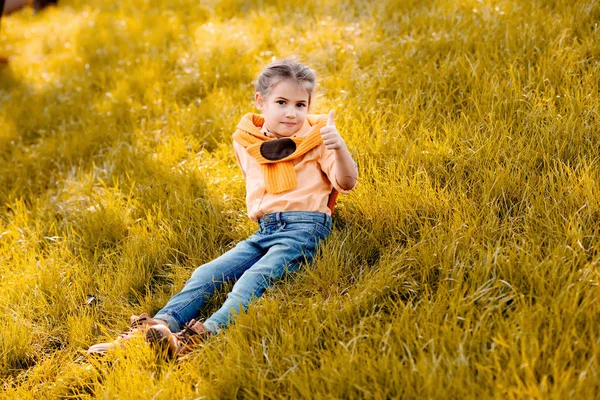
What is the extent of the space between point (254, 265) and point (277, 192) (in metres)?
0.44

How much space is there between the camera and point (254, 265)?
9.70ft

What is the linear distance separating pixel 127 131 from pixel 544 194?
3.39m

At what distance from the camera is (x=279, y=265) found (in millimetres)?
2926

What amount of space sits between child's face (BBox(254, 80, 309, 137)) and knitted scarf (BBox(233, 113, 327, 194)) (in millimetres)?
76

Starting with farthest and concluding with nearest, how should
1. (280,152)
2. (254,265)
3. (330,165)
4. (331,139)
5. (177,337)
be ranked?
(280,152) < (330,165) < (254,265) < (331,139) < (177,337)

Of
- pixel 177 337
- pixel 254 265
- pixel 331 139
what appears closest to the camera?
pixel 177 337

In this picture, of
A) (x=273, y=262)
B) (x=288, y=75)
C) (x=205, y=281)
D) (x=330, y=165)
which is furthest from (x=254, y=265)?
(x=288, y=75)

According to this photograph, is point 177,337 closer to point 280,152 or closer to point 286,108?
point 280,152

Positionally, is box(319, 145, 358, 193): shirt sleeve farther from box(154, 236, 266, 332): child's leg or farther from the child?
box(154, 236, 266, 332): child's leg

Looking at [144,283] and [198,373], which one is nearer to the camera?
[198,373]

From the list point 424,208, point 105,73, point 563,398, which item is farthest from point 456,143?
point 105,73

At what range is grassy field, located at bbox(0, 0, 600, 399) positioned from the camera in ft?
7.28

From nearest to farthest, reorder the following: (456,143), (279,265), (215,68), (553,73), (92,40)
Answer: (279,265) → (456,143) → (553,73) → (215,68) → (92,40)

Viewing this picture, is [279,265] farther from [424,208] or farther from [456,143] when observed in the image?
[456,143]
